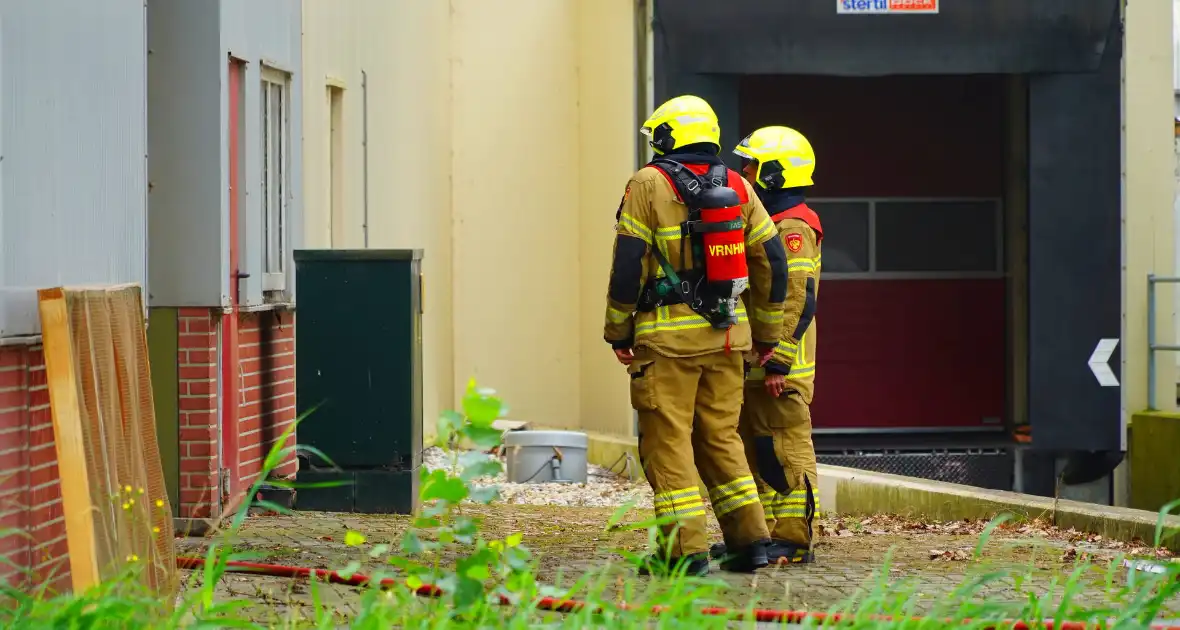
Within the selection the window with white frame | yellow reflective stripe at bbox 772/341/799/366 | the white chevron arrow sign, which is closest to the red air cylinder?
yellow reflective stripe at bbox 772/341/799/366

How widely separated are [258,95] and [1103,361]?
730 cm

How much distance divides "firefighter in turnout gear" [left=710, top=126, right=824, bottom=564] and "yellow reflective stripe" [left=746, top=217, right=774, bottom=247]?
40cm

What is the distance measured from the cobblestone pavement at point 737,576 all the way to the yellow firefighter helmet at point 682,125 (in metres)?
1.70

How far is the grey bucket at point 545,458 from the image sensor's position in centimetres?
1249

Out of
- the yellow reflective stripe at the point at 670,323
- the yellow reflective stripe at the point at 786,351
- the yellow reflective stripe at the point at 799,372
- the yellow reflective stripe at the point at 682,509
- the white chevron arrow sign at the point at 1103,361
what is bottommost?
the yellow reflective stripe at the point at 682,509

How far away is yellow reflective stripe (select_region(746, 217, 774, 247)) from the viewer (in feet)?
23.7

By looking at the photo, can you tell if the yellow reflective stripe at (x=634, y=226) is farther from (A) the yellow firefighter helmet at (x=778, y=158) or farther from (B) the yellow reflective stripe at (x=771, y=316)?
(A) the yellow firefighter helmet at (x=778, y=158)

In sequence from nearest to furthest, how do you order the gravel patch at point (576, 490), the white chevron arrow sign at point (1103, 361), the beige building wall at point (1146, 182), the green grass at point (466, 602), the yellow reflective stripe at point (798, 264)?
the green grass at point (466, 602) → the yellow reflective stripe at point (798, 264) → the gravel patch at point (576, 490) → the white chevron arrow sign at point (1103, 361) → the beige building wall at point (1146, 182)

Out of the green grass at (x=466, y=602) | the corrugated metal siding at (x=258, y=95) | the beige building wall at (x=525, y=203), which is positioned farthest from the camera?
the beige building wall at (x=525, y=203)

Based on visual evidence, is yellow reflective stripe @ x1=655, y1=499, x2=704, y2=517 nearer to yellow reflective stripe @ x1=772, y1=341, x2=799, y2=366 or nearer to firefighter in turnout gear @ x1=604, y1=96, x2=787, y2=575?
firefighter in turnout gear @ x1=604, y1=96, x2=787, y2=575

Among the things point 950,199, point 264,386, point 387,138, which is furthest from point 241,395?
point 950,199

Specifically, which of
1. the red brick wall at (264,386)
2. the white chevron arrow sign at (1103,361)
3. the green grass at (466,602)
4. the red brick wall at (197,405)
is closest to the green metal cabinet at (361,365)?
the red brick wall at (264,386)

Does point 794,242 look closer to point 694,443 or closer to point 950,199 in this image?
point 694,443

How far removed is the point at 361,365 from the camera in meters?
8.96
